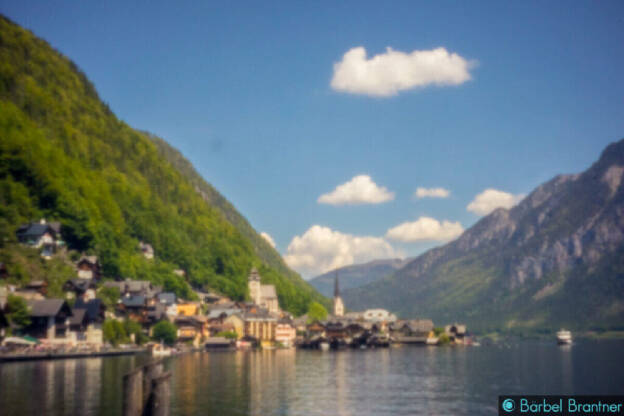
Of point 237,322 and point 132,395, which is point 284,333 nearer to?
point 237,322

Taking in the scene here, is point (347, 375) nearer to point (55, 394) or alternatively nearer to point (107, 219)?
point (55, 394)

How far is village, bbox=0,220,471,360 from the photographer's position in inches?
3514

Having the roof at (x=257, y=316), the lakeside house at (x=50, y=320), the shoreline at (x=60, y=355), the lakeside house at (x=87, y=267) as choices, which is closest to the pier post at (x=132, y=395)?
the shoreline at (x=60, y=355)

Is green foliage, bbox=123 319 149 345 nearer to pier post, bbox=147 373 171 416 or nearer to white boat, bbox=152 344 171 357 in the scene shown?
white boat, bbox=152 344 171 357

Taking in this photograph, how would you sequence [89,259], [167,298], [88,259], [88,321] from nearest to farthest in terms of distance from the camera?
[88,321], [88,259], [89,259], [167,298]

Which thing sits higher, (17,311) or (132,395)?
(17,311)

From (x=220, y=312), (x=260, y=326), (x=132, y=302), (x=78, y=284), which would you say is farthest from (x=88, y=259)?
(x=260, y=326)

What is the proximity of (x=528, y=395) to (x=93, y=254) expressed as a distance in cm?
9883

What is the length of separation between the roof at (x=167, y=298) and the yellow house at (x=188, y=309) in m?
8.48

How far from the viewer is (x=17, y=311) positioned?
8506cm

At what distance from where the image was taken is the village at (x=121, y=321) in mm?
89250

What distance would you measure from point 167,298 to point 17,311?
71.0 metres

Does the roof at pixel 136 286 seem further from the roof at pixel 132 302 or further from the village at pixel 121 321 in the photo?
the roof at pixel 132 302

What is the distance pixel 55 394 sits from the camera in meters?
46.4
